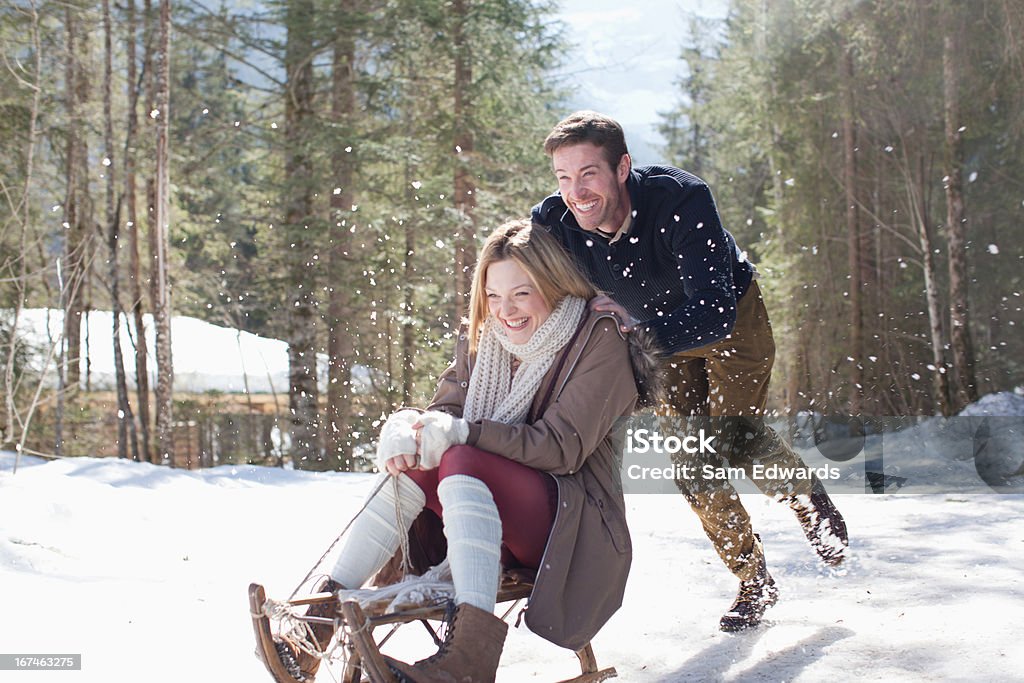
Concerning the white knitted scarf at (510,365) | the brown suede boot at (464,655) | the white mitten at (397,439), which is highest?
the white knitted scarf at (510,365)

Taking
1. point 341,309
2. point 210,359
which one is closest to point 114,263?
point 341,309

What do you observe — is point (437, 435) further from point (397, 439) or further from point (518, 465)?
point (518, 465)

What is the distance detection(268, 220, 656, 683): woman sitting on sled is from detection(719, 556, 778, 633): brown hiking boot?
1130 millimetres

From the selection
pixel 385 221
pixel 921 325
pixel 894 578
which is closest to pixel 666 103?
pixel 921 325

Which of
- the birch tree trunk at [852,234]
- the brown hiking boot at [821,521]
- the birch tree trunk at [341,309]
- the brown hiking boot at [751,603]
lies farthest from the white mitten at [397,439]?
the birch tree trunk at [852,234]

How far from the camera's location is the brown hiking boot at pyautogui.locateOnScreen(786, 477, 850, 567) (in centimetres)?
363

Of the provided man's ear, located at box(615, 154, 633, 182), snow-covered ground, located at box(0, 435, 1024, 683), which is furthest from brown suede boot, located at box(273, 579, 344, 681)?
man's ear, located at box(615, 154, 633, 182)

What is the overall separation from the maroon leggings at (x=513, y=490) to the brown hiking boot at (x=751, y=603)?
1271 millimetres

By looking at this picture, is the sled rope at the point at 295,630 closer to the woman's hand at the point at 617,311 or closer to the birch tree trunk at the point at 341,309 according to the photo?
the woman's hand at the point at 617,311

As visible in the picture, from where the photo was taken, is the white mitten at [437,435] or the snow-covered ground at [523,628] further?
the snow-covered ground at [523,628]

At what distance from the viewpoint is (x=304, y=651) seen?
216cm

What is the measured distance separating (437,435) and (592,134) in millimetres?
1240

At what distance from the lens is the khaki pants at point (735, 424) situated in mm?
3375

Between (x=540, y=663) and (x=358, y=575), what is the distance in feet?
3.27
